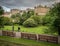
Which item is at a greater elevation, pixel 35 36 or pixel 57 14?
pixel 57 14

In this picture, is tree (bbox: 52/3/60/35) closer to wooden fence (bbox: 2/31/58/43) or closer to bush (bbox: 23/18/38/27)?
wooden fence (bbox: 2/31/58/43)

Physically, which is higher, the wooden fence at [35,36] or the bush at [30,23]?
the bush at [30,23]

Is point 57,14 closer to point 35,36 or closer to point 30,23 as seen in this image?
point 35,36

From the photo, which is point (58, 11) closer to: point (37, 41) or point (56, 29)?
point (56, 29)

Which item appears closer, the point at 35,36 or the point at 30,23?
the point at 35,36

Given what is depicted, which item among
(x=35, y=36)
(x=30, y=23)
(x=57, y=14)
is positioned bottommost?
(x=35, y=36)

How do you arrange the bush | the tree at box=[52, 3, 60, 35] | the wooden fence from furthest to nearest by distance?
the bush, the wooden fence, the tree at box=[52, 3, 60, 35]

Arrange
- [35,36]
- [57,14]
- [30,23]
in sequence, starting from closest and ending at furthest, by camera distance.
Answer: [57,14], [35,36], [30,23]

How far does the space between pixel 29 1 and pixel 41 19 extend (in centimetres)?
464

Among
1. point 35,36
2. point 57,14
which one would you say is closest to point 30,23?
point 35,36

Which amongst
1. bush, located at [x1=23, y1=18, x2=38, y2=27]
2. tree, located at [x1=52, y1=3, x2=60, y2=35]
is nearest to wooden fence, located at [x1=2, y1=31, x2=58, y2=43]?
tree, located at [x1=52, y1=3, x2=60, y2=35]

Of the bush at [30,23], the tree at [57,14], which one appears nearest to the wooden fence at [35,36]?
the tree at [57,14]

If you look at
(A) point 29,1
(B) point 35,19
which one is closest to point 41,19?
(B) point 35,19

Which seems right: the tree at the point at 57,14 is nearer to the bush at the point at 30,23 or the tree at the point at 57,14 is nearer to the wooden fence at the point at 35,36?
the wooden fence at the point at 35,36
